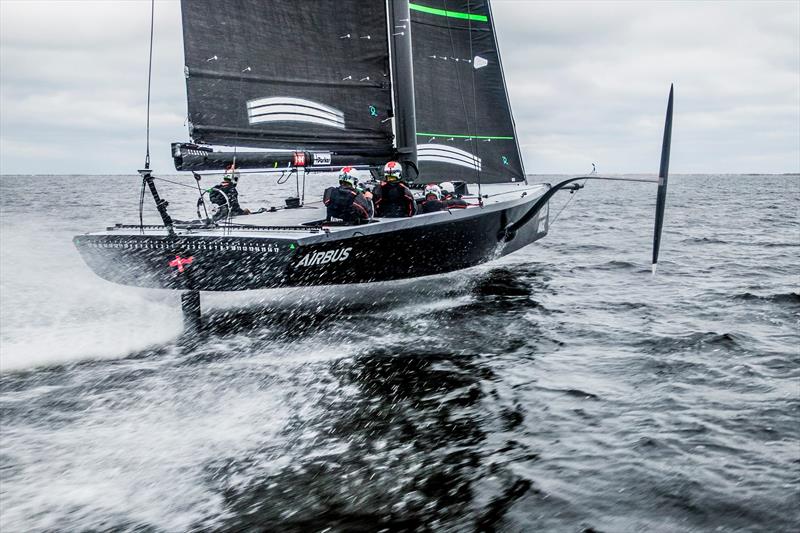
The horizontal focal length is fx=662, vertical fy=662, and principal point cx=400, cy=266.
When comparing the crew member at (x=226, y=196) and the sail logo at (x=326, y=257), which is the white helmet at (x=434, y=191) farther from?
the sail logo at (x=326, y=257)

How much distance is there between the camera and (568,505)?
3.64 metres

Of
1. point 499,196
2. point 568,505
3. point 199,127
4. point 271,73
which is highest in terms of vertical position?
point 271,73

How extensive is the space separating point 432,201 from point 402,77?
218 cm

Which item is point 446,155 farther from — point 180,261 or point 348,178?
point 180,261

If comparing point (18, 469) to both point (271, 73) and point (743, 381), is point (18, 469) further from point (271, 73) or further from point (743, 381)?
point (271, 73)

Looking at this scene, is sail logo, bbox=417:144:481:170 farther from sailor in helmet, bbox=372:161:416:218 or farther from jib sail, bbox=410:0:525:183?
sailor in helmet, bbox=372:161:416:218

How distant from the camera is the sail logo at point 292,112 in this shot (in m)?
8.59

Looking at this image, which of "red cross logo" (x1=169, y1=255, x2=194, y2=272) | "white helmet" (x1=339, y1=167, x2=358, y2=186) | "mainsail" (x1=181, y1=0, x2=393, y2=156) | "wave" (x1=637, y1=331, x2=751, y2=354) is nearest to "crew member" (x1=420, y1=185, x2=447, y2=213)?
"mainsail" (x1=181, y1=0, x2=393, y2=156)

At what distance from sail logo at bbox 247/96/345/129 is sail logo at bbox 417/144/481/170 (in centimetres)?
211

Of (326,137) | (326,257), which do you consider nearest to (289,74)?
(326,137)

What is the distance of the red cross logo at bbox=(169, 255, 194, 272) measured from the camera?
22.5 ft

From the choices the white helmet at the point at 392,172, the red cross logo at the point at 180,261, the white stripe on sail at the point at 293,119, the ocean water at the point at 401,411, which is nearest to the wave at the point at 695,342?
the ocean water at the point at 401,411

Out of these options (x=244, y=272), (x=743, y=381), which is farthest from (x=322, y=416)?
(x=743, y=381)

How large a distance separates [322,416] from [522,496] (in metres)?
1.75
